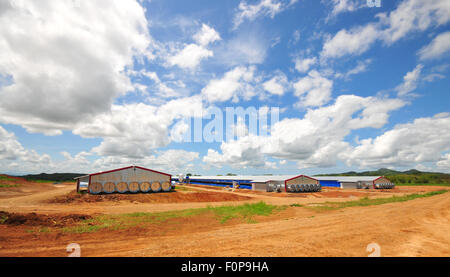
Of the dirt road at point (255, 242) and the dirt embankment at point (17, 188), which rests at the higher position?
the dirt road at point (255, 242)

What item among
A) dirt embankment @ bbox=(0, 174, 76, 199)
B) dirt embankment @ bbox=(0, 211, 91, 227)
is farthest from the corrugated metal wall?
dirt embankment @ bbox=(0, 174, 76, 199)

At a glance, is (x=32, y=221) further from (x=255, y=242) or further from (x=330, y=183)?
(x=330, y=183)

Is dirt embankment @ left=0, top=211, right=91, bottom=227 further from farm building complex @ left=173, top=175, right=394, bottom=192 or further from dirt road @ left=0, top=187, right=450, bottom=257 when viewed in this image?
farm building complex @ left=173, top=175, right=394, bottom=192

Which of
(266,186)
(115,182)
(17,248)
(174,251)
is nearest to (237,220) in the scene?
(174,251)

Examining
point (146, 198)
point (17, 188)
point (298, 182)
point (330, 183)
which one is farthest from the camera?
point (330, 183)

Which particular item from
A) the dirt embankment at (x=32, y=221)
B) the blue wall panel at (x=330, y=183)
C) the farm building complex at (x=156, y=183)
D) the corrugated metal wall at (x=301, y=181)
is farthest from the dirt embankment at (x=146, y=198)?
the blue wall panel at (x=330, y=183)

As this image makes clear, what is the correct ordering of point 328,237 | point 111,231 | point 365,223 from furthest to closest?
1. point 365,223
2. point 111,231
3. point 328,237

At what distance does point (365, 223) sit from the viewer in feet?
57.7

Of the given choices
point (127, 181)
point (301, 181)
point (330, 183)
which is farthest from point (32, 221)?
point (330, 183)

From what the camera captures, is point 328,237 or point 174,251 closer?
point 174,251

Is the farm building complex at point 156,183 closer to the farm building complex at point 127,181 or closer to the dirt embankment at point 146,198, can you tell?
the farm building complex at point 127,181

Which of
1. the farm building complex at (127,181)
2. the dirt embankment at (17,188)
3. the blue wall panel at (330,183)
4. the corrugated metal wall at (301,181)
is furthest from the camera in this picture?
the blue wall panel at (330,183)
